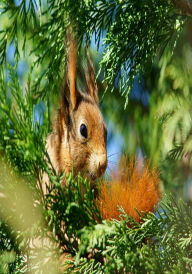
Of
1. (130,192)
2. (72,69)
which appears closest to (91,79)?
(72,69)

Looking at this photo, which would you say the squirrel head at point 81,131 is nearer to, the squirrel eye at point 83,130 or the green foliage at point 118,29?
the squirrel eye at point 83,130

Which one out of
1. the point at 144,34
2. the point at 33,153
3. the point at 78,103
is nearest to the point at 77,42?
the point at 144,34

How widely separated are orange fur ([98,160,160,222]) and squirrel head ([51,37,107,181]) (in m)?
0.26

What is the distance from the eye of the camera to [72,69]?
0.71 meters

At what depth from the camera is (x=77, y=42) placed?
2.11 feet

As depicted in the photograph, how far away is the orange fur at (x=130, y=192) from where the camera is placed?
1.55 feet

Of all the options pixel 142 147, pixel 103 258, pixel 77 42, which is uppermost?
pixel 77 42

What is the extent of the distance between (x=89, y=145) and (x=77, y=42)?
251 mm

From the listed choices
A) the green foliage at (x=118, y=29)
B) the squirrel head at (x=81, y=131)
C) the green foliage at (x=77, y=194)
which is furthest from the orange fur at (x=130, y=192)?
the squirrel head at (x=81, y=131)

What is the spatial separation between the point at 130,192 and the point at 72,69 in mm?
316

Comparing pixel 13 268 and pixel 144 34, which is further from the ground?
pixel 144 34

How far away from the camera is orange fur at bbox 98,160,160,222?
473 millimetres

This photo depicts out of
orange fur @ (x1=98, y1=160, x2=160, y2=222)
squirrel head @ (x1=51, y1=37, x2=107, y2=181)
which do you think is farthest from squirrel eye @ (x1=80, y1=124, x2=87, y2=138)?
orange fur @ (x1=98, y1=160, x2=160, y2=222)

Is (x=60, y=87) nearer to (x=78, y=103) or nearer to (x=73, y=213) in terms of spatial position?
(x=78, y=103)
